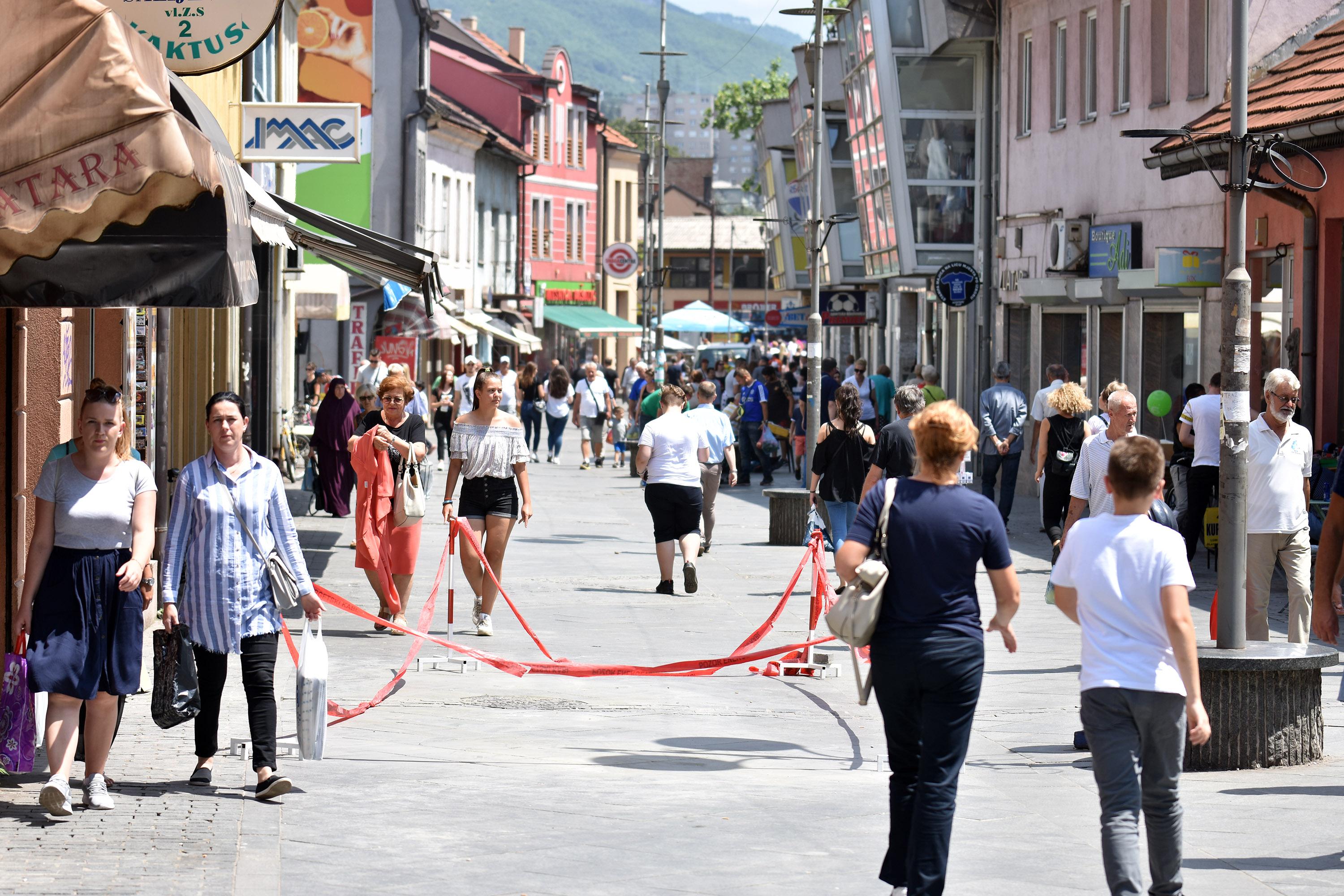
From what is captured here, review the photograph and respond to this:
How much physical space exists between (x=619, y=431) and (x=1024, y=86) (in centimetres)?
961

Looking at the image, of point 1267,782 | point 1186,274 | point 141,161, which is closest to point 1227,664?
point 1267,782

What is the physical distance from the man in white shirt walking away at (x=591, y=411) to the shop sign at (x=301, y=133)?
51.0 feet

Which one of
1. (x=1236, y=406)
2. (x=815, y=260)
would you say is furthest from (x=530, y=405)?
(x=1236, y=406)

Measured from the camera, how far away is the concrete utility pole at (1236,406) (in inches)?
358

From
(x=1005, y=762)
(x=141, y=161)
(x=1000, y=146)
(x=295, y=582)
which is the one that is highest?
(x=1000, y=146)

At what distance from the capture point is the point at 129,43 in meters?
6.79

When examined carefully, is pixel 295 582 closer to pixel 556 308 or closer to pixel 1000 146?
pixel 1000 146

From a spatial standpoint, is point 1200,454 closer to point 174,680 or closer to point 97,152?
point 174,680

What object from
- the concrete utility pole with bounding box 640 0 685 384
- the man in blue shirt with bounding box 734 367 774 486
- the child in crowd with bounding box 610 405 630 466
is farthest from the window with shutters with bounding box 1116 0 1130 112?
the concrete utility pole with bounding box 640 0 685 384

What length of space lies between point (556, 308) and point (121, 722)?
6234cm

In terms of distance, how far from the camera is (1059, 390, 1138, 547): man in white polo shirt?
10.9m

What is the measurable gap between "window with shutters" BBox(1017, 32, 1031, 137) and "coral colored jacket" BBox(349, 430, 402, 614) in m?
17.4

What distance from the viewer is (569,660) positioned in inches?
493

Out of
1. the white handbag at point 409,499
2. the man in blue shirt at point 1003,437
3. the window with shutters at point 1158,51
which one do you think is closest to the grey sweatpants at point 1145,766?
the white handbag at point 409,499
